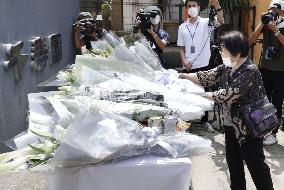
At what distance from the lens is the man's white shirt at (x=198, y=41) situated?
5410mm

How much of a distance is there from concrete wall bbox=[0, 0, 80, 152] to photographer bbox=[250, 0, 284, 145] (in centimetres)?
269

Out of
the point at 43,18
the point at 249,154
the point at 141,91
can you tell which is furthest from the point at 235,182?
the point at 43,18

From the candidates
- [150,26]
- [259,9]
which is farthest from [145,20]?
[259,9]

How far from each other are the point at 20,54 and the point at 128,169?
284cm

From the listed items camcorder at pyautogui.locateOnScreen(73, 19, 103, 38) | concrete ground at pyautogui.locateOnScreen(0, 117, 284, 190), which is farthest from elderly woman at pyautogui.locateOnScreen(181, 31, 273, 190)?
camcorder at pyautogui.locateOnScreen(73, 19, 103, 38)

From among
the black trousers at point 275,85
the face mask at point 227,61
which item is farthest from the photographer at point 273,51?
the face mask at point 227,61

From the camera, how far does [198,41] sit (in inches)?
213

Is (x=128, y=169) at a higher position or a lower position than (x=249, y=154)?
higher

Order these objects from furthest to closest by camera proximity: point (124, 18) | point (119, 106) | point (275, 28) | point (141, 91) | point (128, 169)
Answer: point (124, 18)
point (275, 28)
point (141, 91)
point (119, 106)
point (128, 169)

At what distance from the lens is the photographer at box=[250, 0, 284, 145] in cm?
468

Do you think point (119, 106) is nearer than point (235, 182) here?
Yes

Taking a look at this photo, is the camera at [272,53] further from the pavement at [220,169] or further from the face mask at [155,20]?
the face mask at [155,20]

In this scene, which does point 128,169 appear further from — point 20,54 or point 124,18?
point 124,18

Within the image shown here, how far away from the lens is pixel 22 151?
95.0 inches
